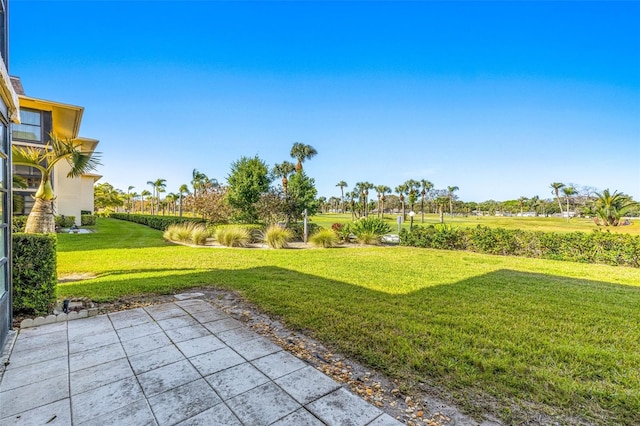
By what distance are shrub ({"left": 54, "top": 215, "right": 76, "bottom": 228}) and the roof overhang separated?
16.6 feet

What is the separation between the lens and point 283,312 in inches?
155

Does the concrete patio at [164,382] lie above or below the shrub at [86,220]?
below

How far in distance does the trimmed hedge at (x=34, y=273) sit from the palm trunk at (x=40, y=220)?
1.41 m

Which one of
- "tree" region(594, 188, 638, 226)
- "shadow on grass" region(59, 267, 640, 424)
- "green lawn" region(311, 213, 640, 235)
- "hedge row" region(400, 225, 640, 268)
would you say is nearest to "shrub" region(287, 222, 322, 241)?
"hedge row" region(400, 225, 640, 268)

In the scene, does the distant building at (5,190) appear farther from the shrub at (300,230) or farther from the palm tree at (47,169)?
the shrub at (300,230)

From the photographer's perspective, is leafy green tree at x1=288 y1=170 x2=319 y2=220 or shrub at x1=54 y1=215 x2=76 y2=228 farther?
leafy green tree at x1=288 y1=170 x2=319 y2=220

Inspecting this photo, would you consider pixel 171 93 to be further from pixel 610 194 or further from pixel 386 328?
pixel 610 194

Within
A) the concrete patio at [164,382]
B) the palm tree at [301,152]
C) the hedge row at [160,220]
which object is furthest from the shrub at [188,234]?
the palm tree at [301,152]

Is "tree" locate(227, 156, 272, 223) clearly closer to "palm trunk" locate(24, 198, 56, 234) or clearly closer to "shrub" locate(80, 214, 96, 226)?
"shrub" locate(80, 214, 96, 226)

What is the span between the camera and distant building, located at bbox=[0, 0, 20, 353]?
9.42ft

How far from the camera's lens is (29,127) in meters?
12.9

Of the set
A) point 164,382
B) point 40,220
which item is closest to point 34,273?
point 40,220

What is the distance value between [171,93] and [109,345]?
12351 millimetres

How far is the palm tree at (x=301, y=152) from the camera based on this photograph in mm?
25359
